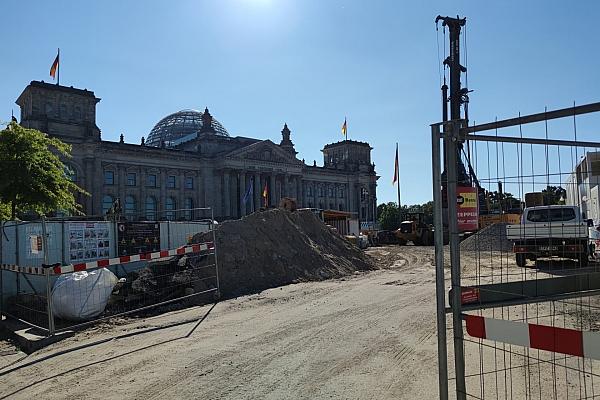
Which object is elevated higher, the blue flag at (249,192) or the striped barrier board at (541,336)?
the blue flag at (249,192)

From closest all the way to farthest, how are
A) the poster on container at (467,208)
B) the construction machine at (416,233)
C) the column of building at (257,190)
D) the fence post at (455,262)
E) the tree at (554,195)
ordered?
the fence post at (455,262) → the poster on container at (467,208) → the tree at (554,195) → the construction machine at (416,233) → the column of building at (257,190)

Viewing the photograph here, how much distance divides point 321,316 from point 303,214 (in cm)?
1229

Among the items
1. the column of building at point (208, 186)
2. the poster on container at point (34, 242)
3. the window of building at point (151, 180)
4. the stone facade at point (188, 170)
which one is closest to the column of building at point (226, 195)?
the stone facade at point (188, 170)

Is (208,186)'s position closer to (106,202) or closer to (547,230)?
(106,202)

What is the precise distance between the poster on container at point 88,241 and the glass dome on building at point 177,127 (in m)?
73.7

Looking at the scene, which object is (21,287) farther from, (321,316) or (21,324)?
(321,316)

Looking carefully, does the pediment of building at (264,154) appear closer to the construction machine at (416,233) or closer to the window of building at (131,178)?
the window of building at (131,178)

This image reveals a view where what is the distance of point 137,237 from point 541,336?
16594mm

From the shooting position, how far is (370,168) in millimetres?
109000

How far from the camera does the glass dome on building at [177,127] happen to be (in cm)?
9256

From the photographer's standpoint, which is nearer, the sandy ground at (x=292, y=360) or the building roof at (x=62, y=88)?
the sandy ground at (x=292, y=360)

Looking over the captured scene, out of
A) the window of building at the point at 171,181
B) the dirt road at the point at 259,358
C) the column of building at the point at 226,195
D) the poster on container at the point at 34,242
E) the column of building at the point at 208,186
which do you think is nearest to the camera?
the dirt road at the point at 259,358

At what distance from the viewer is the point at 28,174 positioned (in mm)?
16500

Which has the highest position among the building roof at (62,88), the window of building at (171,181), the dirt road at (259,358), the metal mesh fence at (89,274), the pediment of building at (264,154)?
the building roof at (62,88)
